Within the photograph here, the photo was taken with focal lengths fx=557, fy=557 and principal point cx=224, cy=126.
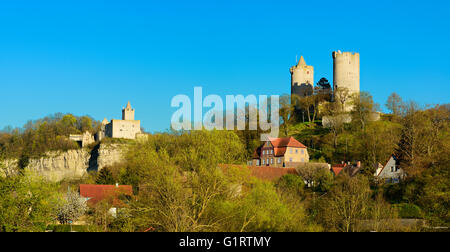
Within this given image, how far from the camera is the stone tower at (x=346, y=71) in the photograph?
239 feet

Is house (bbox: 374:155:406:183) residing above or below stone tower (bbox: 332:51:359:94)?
below

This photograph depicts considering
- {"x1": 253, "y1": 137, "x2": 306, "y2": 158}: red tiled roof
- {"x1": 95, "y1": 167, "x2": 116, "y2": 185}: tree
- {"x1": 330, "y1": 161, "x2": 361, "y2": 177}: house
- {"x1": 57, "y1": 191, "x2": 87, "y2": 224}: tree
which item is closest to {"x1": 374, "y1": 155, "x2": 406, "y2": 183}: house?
{"x1": 330, "y1": 161, "x2": 361, "y2": 177}: house

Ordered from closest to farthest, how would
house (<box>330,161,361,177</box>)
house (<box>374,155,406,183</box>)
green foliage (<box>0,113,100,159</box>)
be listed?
house (<box>374,155,406,183</box>)
house (<box>330,161,361,177</box>)
green foliage (<box>0,113,100,159</box>)

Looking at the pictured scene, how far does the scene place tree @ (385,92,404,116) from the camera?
6974cm

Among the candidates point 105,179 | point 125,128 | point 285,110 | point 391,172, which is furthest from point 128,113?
point 391,172

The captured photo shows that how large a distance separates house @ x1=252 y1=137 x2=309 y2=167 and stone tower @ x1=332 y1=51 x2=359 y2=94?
17645mm

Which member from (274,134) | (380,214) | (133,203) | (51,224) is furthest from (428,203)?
(274,134)

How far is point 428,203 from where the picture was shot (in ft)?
89.6

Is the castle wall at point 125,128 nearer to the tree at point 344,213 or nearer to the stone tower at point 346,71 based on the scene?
the stone tower at point 346,71

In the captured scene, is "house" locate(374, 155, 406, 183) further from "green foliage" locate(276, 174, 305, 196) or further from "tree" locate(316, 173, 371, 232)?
"tree" locate(316, 173, 371, 232)
